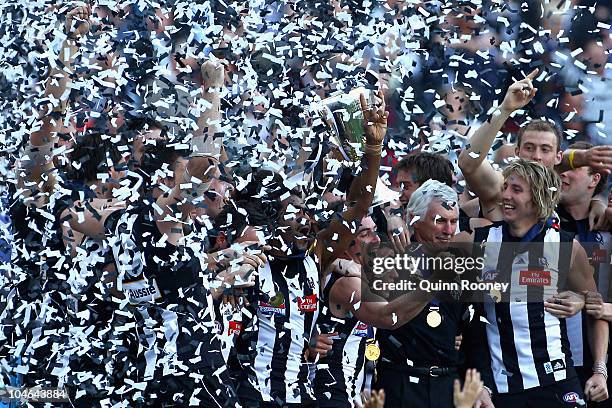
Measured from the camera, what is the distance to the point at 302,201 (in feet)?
17.3

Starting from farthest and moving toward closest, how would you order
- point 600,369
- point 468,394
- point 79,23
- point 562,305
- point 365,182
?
point 600,369, point 562,305, point 365,182, point 79,23, point 468,394

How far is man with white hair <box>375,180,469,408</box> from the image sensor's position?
5.71 meters

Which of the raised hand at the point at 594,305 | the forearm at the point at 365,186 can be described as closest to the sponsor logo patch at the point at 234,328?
the forearm at the point at 365,186

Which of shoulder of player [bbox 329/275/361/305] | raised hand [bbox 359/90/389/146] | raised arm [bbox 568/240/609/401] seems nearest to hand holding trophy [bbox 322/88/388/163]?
raised hand [bbox 359/90/389/146]

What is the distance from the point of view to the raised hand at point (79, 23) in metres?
5.30

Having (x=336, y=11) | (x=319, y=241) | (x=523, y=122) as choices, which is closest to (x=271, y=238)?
(x=319, y=241)

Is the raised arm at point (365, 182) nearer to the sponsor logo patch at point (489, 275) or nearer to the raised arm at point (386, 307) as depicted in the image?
the raised arm at point (386, 307)

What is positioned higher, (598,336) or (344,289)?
(344,289)

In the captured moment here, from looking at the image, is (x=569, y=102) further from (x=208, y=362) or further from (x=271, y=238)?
(x=208, y=362)

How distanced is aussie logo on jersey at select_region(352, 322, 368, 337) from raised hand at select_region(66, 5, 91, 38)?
181cm

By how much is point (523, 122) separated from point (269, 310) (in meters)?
1.43

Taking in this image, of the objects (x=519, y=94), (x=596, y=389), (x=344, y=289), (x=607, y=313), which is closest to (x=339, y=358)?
(x=344, y=289)

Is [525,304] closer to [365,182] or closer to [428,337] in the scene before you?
[428,337]

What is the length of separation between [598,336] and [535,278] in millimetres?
597
